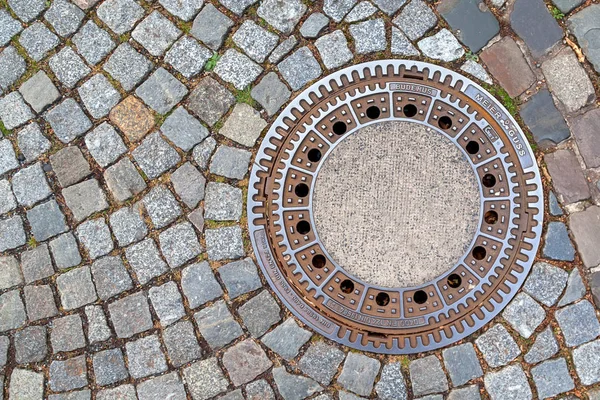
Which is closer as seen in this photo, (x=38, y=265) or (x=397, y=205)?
(x=397, y=205)

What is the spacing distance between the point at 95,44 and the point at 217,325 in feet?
5.61

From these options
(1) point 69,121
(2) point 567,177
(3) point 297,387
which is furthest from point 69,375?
(2) point 567,177

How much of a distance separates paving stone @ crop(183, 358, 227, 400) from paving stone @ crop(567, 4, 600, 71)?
2607mm

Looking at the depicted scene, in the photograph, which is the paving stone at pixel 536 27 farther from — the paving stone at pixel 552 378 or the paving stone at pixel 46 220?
the paving stone at pixel 46 220

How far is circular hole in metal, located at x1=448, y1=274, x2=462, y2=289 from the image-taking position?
3.03 meters

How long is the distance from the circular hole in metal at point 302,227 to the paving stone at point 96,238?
3.40ft

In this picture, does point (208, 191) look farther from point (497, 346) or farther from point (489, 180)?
point (497, 346)

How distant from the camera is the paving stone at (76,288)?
3104 mm

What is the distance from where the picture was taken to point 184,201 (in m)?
3.09

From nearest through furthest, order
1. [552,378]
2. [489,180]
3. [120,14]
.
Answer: [552,378] → [489,180] → [120,14]

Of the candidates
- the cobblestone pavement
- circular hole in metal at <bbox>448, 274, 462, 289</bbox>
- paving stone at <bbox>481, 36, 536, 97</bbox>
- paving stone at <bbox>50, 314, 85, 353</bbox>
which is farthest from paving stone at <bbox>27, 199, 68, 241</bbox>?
paving stone at <bbox>481, 36, 536, 97</bbox>

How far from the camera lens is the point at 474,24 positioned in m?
3.06

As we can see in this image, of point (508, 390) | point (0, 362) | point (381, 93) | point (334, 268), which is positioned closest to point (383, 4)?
point (381, 93)

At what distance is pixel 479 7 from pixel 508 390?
206 centimetres
